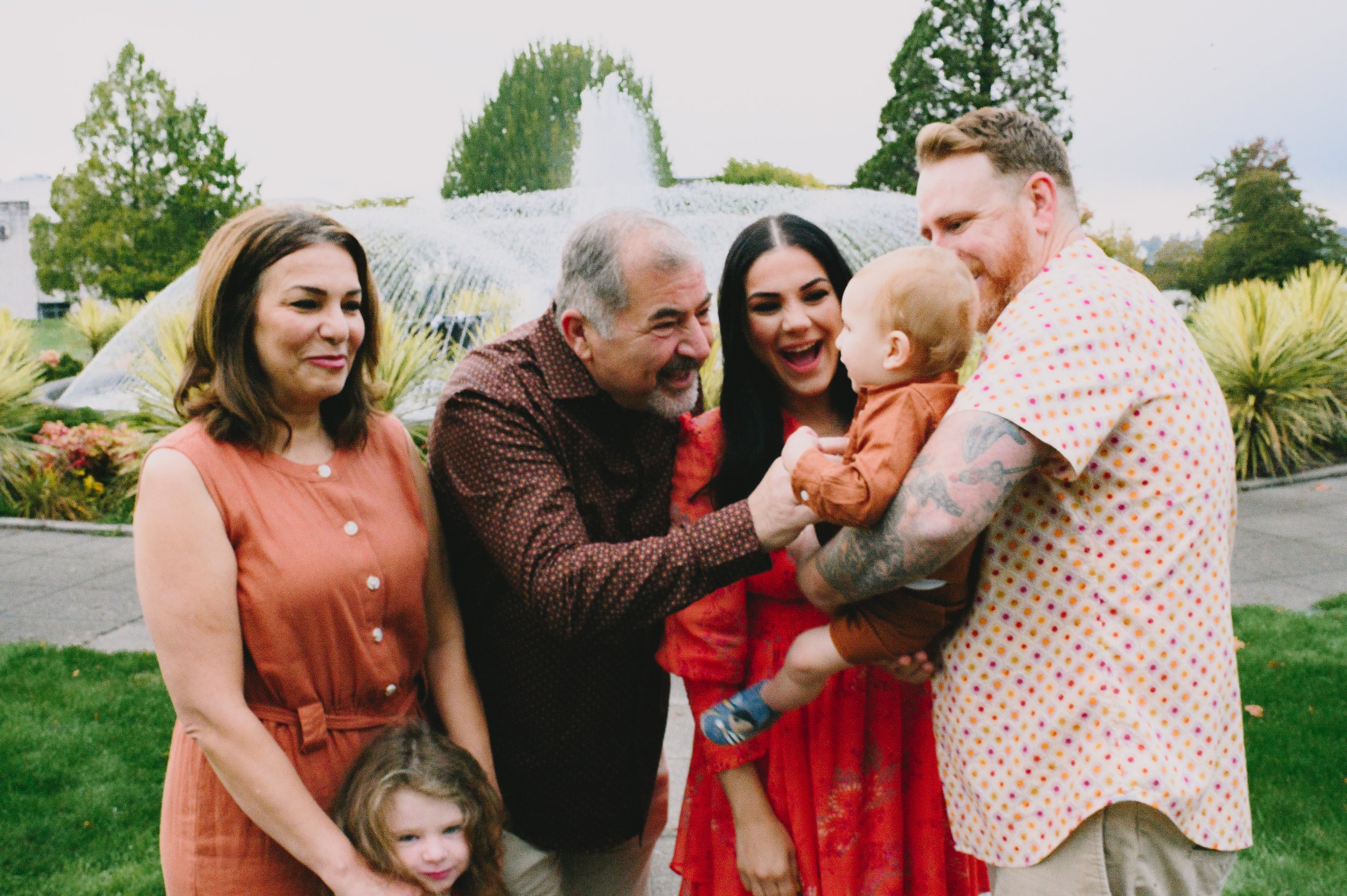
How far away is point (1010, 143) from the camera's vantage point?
1.86 metres

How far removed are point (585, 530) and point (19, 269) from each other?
67039mm

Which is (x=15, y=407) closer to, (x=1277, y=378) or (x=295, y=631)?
(x=295, y=631)

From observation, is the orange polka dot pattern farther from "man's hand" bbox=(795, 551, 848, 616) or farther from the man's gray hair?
the man's gray hair

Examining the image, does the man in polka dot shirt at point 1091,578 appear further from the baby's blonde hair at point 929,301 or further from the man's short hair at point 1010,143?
the man's short hair at point 1010,143

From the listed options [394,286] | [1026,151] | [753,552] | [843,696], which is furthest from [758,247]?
[394,286]

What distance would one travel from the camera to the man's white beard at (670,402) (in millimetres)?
2207

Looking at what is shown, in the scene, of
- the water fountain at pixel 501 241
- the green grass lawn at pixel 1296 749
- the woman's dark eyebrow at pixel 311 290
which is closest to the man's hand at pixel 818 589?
the woman's dark eyebrow at pixel 311 290

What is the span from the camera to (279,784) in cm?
187

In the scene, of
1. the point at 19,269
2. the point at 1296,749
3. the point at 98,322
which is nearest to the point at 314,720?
the point at 1296,749

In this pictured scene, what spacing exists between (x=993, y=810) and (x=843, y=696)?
1.46ft

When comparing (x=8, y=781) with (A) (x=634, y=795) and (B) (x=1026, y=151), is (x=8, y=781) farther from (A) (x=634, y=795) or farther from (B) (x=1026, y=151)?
(B) (x=1026, y=151)

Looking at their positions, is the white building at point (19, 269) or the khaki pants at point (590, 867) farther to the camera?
the white building at point (19, 269)

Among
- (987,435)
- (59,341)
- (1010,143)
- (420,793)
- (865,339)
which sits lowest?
(59,341)

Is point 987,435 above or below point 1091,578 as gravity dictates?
above
